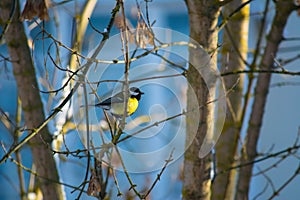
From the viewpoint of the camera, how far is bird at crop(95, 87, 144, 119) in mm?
804

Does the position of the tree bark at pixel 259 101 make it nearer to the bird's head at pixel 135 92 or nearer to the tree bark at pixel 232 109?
the tree bark at pixel 232 109

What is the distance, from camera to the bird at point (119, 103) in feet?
2.64

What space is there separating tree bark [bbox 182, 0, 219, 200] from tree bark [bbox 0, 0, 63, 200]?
1.16ft

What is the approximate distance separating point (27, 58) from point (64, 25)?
2.07 metres

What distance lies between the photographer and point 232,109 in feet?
4.78

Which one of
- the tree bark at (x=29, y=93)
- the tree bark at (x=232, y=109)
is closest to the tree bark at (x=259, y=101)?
the tree bark at (x=232, y=109)

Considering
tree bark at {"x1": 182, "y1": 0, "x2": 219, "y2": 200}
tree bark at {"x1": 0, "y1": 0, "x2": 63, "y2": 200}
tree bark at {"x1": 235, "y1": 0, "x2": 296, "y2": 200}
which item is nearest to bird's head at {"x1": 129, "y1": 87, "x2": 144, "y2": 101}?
tree bark at {"x1": 182, "y1": 0, "x2": 219, "y2": 200}

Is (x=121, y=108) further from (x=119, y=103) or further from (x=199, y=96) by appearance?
(x=199, y=96)

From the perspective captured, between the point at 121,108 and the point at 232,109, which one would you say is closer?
the point at 121,108

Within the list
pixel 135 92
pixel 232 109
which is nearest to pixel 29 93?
pixel 135 92

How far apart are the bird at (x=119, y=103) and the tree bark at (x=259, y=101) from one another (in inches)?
23.5

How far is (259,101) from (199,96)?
1.54ft

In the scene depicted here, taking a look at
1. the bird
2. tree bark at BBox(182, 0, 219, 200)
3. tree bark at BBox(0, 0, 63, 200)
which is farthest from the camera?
tree bark at BBox(0, 0, 63, 200)

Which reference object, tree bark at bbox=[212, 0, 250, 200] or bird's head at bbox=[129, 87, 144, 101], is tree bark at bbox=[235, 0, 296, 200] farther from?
bird's head at bbox=[129, 87, 144, 101]
